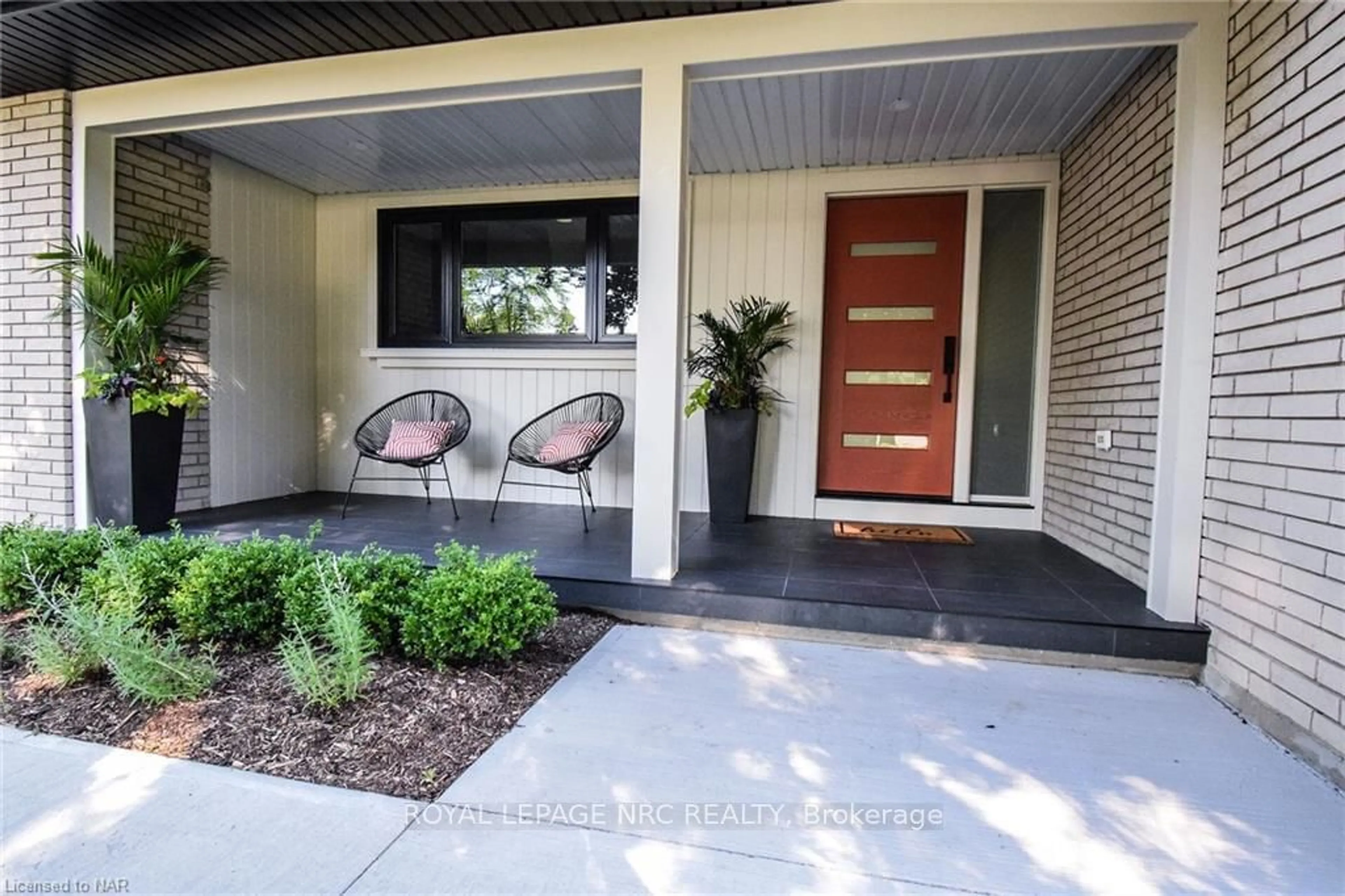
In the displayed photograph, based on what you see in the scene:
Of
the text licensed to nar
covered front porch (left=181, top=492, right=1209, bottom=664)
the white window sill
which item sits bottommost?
the text licensed to nar

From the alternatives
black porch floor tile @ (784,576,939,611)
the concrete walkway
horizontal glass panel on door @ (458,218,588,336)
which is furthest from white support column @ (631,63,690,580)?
horizontal glass panel on door @ (458,218,588,336)

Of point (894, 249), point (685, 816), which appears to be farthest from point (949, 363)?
point (685, 816)

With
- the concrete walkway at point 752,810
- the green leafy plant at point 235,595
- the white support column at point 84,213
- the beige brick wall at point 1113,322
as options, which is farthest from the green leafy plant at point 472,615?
the white support column at point 84,213

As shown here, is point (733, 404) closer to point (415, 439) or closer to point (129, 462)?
point (415, 439)

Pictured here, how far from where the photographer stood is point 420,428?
14.8 feet

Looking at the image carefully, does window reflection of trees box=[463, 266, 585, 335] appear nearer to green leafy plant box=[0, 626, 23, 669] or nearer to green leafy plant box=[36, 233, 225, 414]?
green leafy plant box=[36, 233, 225, 414]

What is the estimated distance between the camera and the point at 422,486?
5.02 m

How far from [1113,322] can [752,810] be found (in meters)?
2.85

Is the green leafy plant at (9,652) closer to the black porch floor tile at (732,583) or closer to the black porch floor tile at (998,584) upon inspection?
the black porch floor tile at (732,583)

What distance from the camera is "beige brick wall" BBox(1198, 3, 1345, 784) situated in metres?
1.74

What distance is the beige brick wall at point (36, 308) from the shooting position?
11.7ft

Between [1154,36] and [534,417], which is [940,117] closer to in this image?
[1154,36]

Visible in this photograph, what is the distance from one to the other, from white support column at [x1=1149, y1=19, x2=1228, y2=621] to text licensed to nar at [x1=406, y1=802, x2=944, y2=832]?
153cm

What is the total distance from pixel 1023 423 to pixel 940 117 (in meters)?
1.86
